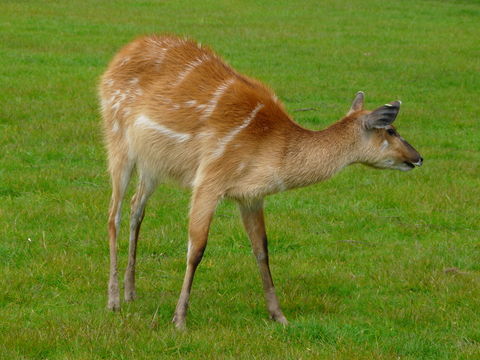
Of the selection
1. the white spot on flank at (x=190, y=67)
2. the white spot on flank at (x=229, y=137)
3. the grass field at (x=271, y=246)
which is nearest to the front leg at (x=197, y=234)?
the grass field at (x=271, y=246)

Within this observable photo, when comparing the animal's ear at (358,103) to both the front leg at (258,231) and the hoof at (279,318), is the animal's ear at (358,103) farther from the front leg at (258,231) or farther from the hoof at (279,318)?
the hoof at (279,318)

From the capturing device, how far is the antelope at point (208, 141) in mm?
6152

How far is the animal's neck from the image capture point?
20.1ft

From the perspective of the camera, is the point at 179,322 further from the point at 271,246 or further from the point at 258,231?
the point at 271,246

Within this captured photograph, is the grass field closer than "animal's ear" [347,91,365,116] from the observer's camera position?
Yes

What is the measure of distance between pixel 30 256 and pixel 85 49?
11.2 metres

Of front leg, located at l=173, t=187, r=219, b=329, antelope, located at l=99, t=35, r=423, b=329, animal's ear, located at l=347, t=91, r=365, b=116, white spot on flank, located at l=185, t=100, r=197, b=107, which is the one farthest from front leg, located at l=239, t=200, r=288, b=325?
animal's ear, located at l=347, t=91, r=365, b=116

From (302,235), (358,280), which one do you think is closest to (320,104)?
(302,235)

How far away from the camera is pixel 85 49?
18.0 metres

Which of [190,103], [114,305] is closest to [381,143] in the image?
[190,103]

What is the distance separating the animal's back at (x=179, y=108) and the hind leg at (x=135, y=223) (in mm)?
230

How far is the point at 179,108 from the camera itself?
6.54 m

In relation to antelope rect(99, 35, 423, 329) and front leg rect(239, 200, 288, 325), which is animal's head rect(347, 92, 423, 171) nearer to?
antelope rect(99, 35, 423, 329)

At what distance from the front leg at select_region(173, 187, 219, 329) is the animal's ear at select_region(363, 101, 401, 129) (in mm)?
1153
